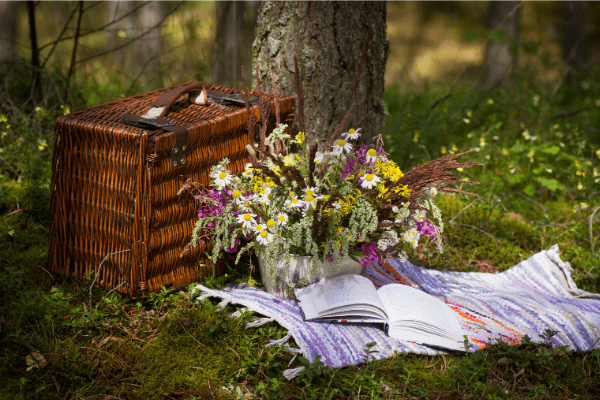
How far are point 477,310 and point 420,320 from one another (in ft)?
1.34

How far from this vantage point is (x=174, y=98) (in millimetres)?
2309

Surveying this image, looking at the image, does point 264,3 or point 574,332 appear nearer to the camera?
point 574,332

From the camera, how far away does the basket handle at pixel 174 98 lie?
7.40 ft

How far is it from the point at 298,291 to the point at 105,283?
0.87 m

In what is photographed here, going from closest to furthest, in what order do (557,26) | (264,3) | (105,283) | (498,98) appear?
(105,283) → (264,3) → (498,98) → (557,26)

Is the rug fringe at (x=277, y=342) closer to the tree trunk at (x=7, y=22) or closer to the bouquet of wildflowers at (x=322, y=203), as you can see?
the bouquet of wildflowers at (x=322, y=203)

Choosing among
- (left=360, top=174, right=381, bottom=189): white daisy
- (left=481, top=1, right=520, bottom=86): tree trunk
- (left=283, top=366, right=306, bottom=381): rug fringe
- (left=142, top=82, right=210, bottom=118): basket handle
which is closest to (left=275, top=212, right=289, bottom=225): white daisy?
(left=360, top=174, right=381, bottom=189): white daisy

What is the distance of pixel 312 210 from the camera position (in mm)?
2090

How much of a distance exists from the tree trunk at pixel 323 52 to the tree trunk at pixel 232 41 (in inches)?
50.2

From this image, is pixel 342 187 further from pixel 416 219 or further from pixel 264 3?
pixel 264 3

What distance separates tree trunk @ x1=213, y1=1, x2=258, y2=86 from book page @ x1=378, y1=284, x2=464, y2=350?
2.68 m

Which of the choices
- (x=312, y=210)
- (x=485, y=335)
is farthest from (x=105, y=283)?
(x=485, y=335)

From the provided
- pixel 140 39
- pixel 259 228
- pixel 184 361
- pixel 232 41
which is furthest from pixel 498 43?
pixel 184 361

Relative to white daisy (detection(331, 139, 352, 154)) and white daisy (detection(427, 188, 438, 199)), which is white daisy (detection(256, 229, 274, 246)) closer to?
white daisy (detection(331, 139, 352, 154))
